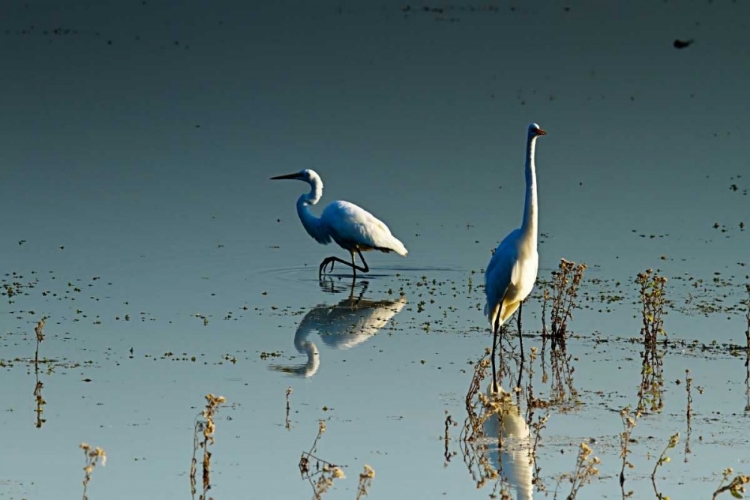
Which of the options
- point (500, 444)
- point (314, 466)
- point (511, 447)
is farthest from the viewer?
point (511, 447)

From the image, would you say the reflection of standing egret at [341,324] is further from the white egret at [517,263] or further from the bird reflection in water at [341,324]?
the white egret at [517,263]

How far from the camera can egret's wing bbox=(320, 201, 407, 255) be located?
1259 cm

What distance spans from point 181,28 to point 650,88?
42.6 ft

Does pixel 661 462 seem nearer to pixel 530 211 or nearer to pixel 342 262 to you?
pixel 530 211

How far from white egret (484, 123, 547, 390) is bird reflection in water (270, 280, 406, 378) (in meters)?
1.22

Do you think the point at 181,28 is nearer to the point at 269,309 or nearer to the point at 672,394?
the point at 269,309

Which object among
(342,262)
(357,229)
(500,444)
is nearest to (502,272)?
(500,444)

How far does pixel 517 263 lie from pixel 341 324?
202 cm

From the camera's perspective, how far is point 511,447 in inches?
284

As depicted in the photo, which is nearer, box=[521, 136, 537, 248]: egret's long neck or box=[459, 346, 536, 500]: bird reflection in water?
box=[459, 346, 536, 500]: bird reflection in water

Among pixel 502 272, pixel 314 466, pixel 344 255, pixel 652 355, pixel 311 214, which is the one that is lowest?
pixel 314 466

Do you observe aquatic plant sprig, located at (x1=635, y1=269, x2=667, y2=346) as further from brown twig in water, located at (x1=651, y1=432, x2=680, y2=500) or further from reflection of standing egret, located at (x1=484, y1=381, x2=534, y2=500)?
brown twig in water, located at (x1=651, y1=432, x2=680, y2=500)

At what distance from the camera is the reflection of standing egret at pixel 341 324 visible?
9258 millimetres

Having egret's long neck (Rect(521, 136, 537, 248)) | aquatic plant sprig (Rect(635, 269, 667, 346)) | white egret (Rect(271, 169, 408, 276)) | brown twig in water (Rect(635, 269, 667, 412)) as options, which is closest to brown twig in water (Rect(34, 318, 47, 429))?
egret's long neck (Rect(521, 136, 537, 248))
